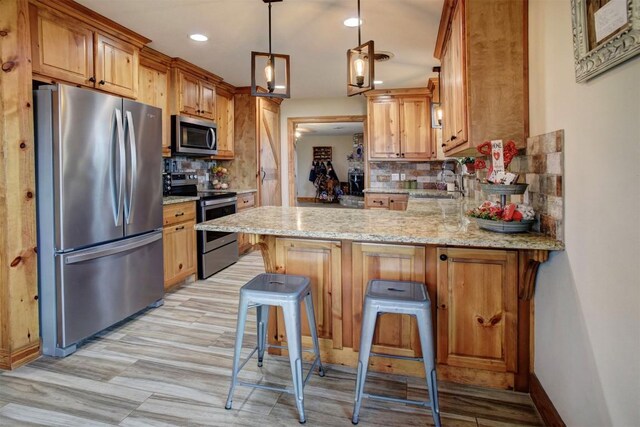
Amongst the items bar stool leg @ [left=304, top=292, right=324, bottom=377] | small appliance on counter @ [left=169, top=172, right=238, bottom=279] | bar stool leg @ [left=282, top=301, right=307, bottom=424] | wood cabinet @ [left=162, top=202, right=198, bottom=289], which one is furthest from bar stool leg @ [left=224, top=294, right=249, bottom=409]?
small appliance on counter @ [left=169, top=172, right=238, bottom=279]

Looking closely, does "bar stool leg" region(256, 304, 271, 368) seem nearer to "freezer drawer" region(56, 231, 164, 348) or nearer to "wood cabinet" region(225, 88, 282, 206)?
"freezer drawer" region(56, 231, 164, 348)

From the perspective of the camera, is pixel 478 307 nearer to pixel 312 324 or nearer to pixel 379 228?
pixel 379 228

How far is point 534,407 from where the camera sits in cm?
188

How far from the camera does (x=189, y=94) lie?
4398 mm

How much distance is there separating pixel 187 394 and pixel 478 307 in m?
1.60

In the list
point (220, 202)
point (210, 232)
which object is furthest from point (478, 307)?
point (220, 202)

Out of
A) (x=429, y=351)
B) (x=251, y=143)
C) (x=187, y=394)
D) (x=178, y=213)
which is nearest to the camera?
(x=429, y=351)

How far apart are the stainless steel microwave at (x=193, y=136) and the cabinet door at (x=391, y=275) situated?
9.25ft

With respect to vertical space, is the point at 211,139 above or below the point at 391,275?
above

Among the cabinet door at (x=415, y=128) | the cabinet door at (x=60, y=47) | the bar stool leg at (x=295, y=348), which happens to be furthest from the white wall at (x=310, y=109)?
the bar stool leg at (x=295, y=348)

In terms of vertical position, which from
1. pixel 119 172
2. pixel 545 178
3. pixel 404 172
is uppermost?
pixel 404 172

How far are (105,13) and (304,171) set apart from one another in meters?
10.3

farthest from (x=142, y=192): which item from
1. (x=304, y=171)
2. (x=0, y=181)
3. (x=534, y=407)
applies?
(x=304, y=171)

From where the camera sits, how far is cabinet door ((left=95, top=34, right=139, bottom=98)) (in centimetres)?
300
